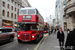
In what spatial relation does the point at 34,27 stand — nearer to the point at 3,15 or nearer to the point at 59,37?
the point at 59,37

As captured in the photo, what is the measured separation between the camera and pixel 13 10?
3422 centimetres

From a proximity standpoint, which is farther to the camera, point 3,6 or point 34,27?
point 3,6

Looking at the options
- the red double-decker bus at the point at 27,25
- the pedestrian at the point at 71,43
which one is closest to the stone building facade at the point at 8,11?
the red double-decker bus at the point at 27,25

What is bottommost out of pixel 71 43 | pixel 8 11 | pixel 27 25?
pixel 71 43

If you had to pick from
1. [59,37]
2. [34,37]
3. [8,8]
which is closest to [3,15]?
[8,8]

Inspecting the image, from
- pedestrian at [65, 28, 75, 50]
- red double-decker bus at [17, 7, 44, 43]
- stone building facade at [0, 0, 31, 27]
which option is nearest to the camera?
pedestrian at [65, 28, 75, 50]

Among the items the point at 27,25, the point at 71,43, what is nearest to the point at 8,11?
the point at 27,25

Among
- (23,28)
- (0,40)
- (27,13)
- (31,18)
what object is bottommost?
(0,40)

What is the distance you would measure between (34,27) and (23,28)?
140 centimetres

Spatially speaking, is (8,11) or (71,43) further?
(8,11)

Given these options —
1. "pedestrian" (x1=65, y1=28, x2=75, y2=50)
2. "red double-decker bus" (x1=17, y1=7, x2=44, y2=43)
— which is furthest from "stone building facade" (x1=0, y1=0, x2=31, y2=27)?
"pedestrian" (x1=65, y1=28, x2=75, y2=50)

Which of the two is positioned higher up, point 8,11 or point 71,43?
point 8,11

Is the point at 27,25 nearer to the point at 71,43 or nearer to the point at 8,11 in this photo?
the point at 71,43

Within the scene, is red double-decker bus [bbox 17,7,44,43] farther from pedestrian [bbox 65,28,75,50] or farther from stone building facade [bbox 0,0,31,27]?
stone building facade [bbox 0,0,31,27]
